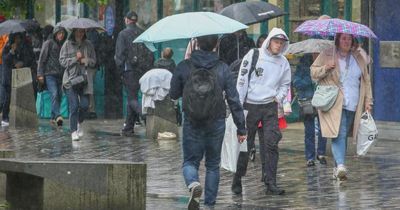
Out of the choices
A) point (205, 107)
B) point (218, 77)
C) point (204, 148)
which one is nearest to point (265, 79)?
point (218, 77)

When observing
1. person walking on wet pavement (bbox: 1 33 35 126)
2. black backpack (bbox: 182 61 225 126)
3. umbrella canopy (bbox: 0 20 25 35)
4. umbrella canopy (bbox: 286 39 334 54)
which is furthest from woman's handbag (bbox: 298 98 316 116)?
person walking on wet pavement (bbox: 1 33 35 126)

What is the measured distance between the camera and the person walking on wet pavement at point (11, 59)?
24203 mm

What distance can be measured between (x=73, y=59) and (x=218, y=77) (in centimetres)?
858

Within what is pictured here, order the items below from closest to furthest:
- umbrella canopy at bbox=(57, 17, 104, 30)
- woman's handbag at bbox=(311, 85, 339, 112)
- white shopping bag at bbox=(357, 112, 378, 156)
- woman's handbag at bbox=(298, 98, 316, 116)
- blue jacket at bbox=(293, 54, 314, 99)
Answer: woman's handbag at bbox=(311, 85, 339, 112), white shopping bag at bbox=(357, 112, 378, 156), woman's handbag at bbox=(298, 98, 316, 116), blue jacket at bbox=(293, 54, 314, 99), umbrella canopy at bbox=(57, 17, 104, 30)

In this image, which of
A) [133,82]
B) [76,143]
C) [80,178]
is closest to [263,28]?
[133,82]

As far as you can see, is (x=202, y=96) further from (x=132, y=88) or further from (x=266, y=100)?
(x=132, y=88)

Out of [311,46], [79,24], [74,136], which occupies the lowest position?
[74,136]

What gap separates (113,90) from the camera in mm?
26594

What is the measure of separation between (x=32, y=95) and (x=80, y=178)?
11.2m

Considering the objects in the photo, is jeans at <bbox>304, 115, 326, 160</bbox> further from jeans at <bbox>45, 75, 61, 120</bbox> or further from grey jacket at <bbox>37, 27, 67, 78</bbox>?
jeans at <bbox>45, 75, 61, 120</bbox>

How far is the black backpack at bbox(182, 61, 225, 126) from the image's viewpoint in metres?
12.4

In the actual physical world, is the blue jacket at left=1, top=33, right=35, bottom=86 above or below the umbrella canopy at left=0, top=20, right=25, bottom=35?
below

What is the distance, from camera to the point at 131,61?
70.2ft

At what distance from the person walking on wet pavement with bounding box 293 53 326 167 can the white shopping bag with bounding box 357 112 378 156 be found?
1.69 meters
